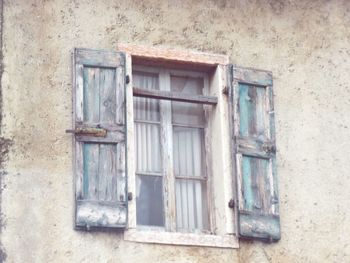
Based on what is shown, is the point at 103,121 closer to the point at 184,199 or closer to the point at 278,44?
the point at 184,199

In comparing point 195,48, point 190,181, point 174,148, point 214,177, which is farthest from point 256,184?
point 195,48

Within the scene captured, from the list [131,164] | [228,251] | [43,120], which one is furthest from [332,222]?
[43,120]

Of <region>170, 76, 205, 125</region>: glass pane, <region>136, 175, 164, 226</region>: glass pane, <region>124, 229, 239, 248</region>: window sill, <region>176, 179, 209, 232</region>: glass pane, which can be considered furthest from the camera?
<region>170, 76, 205, 125</region>: glass pane

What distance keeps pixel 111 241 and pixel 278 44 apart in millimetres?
2497

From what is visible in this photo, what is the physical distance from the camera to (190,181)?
11250 millimetres

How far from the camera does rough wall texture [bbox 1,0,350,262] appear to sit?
10461 millimetres

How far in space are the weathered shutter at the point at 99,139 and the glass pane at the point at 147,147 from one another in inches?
14.5

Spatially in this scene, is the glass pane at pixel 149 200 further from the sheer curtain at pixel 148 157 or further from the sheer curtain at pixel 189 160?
the sheer curtain at pixel 189 160

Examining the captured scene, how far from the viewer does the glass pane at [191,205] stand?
11.1 m

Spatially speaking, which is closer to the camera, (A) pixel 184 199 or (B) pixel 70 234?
(B) pixel 70 234

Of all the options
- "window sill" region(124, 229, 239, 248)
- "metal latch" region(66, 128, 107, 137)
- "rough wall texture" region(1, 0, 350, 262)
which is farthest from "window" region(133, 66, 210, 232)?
"metal latch" region(66, 128, 107, 137)

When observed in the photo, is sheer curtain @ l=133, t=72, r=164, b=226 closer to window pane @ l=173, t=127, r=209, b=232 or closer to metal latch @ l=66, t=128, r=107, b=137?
window pane @ l=173, t=127, r=209, b=232

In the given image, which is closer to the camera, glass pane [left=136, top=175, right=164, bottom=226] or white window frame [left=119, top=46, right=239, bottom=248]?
white window frame [left=119, top=46, right=239, bottom=248]

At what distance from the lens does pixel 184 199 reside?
1118 cm
